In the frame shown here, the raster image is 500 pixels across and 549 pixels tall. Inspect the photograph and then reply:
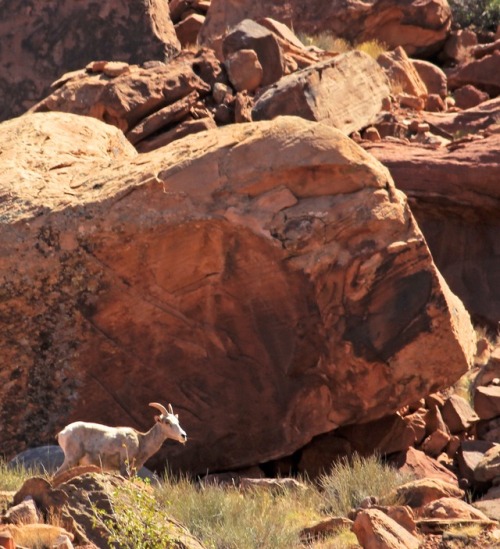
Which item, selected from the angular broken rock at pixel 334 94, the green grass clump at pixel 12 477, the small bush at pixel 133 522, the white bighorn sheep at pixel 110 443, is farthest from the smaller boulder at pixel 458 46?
the small bush at pixel 133 522

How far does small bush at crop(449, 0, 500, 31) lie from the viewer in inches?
997

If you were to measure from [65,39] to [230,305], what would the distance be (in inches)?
444

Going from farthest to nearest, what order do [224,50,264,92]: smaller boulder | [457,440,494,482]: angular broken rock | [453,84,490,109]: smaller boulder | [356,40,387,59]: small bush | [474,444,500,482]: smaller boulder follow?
1. [356,40,387,59]: small bush
2. [453,84,490,109]: smaller boulder
3. [224,50,264,92]: smaller boulder
4. [457,440,494,482]: angular broken rock
5. [474,444,500,482]: smaller boulder

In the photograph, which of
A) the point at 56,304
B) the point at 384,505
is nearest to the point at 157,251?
the point at 56,304

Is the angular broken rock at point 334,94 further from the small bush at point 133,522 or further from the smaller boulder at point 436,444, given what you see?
the small bush at point 133,522

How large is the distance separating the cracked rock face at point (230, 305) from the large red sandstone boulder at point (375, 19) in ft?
44.1

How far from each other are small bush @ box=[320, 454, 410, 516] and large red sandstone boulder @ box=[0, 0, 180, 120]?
11.9m

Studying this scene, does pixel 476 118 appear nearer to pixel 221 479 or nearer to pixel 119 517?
pixel 221 479

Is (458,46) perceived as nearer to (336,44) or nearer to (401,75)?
(336,44)

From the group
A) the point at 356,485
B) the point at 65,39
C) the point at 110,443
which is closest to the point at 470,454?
the point at 356,485

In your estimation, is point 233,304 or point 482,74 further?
point 482,74

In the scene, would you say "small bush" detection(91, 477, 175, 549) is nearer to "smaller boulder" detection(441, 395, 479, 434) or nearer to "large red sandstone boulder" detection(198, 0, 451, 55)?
"smaller boulder" detection(441, 395, 479, 434)

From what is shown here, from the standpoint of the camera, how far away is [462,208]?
15.6m

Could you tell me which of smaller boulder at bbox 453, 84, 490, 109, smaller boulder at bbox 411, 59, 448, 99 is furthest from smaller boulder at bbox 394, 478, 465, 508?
smaller boulder at bbox 411, 59, 448, 99
